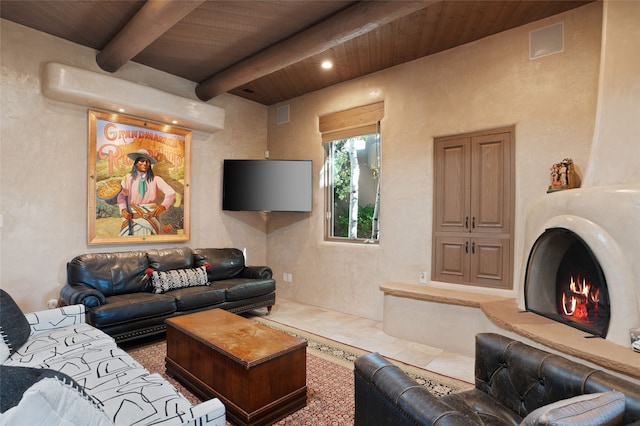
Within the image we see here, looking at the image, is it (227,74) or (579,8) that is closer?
(579,8)

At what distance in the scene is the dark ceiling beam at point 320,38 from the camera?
270 centimetres

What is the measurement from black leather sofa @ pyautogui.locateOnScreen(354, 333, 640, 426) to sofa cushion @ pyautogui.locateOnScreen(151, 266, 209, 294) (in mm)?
2827

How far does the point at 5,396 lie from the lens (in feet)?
3.18

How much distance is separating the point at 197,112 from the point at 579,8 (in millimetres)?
4161

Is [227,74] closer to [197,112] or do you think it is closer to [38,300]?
[197,112]

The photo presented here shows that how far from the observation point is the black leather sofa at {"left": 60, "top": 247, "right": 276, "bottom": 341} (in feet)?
10.0

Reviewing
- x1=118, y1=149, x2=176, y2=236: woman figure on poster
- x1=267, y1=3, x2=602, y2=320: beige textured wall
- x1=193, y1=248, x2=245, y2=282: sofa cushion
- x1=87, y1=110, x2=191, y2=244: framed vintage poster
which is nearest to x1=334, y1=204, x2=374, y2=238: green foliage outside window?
x1=267, y1=3, x2=602, y2=320: beige textured wall

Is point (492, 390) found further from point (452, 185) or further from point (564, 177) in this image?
point (452, 185)

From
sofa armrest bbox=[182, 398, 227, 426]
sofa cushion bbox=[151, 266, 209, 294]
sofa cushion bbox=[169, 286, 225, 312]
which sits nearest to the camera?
sofa armrest bbox=[182, 398, 227, 426]

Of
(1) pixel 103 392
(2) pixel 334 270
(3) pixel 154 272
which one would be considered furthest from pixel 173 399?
(2) pixel 334 270

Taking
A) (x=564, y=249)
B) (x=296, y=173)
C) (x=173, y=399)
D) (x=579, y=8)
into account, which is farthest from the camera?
(x=296, y=173)

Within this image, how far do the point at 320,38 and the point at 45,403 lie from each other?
3231mm

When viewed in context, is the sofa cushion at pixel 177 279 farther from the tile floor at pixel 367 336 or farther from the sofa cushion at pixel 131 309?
the tile floor at pixel 367 336

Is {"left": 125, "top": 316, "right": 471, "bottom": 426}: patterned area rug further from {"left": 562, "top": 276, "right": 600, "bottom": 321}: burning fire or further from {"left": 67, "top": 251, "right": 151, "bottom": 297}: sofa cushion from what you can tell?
{"left": 562, "top": 276, "right": 600, "bottom": 321}: burning fire
